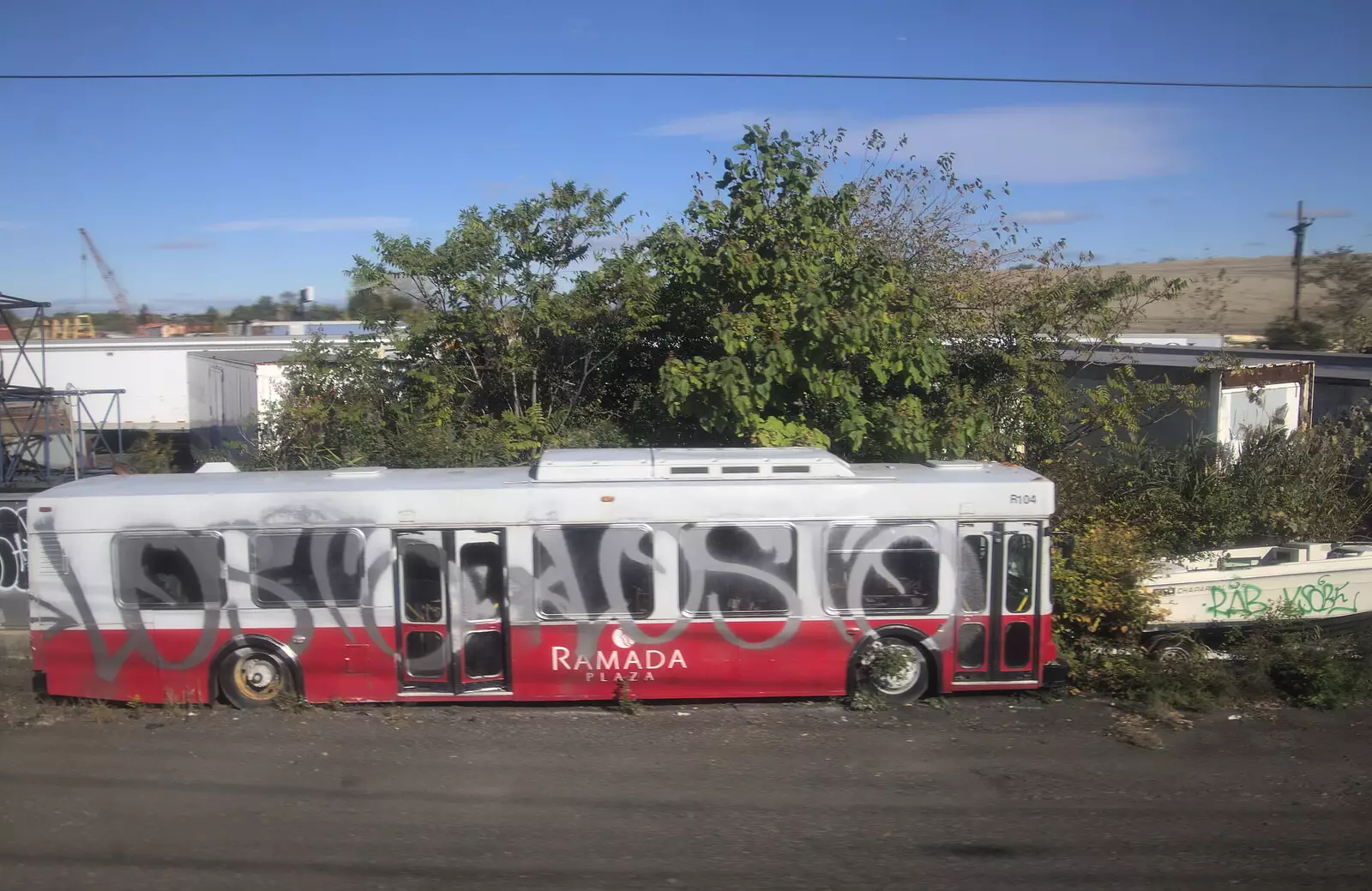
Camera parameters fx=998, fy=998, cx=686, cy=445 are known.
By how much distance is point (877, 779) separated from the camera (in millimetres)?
7074

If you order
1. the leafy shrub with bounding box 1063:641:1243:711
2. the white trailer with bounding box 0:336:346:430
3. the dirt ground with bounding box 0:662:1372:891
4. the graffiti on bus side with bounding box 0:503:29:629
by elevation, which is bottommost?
the dirt ground with bounding box 0:662:1372:891

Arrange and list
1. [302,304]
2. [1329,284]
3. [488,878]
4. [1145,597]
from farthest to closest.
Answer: [302,304]
[1329,284]
[1145,597]
[488,878]

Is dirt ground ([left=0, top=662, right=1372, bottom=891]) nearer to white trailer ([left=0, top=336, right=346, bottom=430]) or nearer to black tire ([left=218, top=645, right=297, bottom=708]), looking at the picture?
black tire ([left=218, top=645, right=297, bottom=708])

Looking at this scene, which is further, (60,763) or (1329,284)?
(1329,284)

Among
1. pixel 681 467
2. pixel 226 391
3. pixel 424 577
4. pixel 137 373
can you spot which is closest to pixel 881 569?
pixel 681 467

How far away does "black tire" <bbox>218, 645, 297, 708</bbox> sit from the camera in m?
8.49

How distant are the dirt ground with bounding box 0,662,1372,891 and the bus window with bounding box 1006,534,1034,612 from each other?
39.1 inches

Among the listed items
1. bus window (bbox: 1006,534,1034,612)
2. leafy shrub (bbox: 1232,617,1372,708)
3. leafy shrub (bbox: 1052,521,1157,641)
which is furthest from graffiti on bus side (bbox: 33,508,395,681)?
leafy shrub (bbox: 1232,617,1372,708)

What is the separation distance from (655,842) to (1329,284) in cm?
3881

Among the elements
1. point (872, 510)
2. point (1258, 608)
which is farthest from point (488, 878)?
point (1258, 608)

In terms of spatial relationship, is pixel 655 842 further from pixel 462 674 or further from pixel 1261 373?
pixel 1261 373

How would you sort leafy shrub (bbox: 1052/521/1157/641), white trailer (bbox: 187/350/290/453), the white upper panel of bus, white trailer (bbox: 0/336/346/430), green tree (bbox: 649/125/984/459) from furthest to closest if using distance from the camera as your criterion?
white trailer (bbox: 0/336/346/430) → white trailer (bbox: 187/350/290/453) → green tree (bbox: 649/125/984/459) → leafy shrub (bbox: 1052/521/1157/641) → the white upper panel of bus

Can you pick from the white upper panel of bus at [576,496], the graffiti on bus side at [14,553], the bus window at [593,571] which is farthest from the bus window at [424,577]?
the graffiti on bus side at [14,553]

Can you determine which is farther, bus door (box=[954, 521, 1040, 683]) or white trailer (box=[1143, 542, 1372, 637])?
white trailer (box=[1143, 542, 1372, 637])
